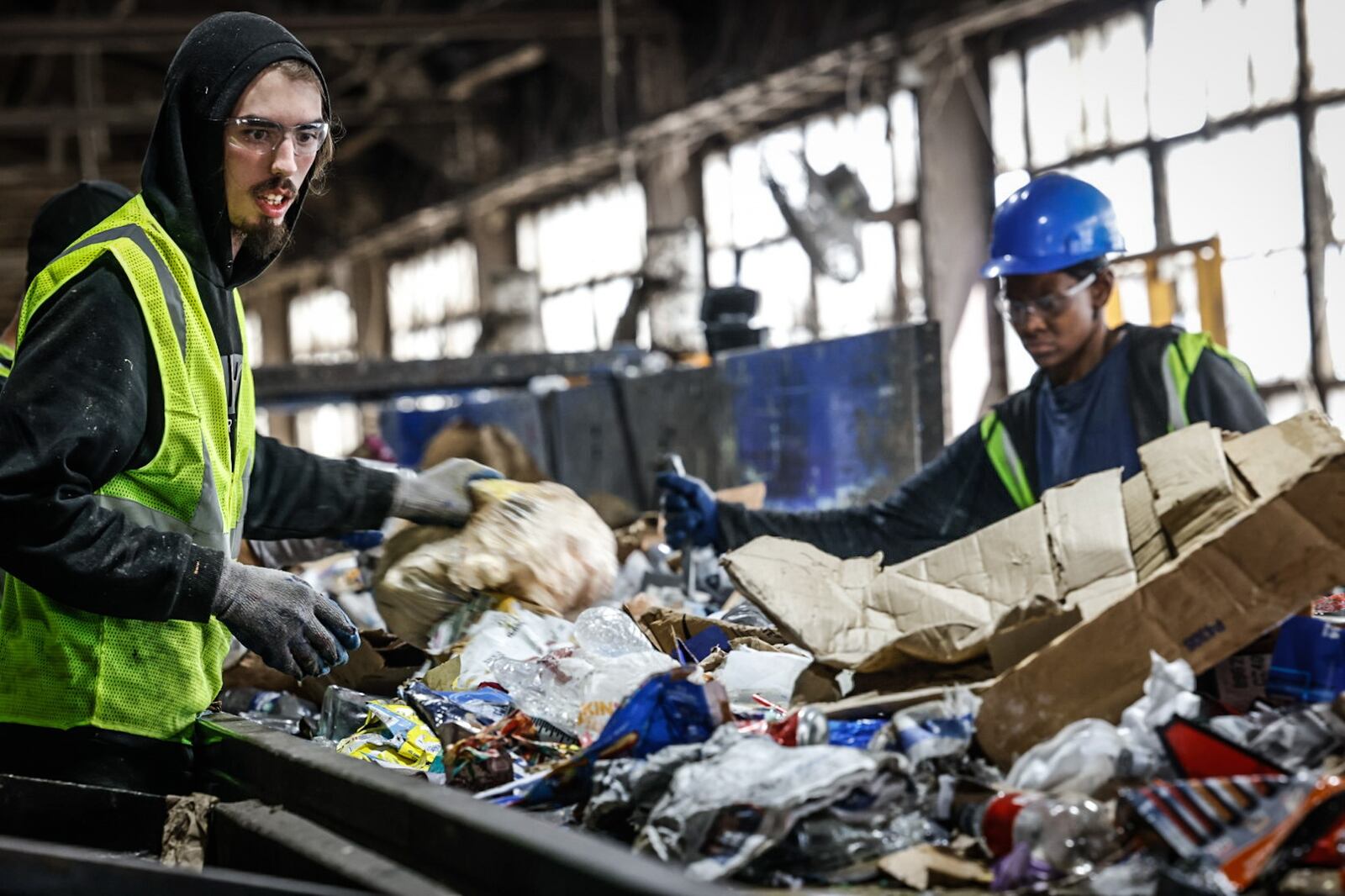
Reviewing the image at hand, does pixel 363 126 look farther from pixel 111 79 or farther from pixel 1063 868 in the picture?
pixel 1063 868

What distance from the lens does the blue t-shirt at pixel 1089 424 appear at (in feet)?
12.3

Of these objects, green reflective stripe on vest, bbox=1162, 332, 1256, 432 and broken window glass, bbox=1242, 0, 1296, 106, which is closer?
green reflective stripe on vest, bbox=1162, 332, 1256, 432

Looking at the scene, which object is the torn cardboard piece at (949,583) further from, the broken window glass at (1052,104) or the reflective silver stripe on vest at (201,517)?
the broken window glass at (1052,104)

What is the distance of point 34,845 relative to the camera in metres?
1.85

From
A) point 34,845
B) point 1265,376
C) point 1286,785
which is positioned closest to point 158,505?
point 34,845

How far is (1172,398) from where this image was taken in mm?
3602

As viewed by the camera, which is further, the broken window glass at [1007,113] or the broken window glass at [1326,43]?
the broken window glass at [1007,113]

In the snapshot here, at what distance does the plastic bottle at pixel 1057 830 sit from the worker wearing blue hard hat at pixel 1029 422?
2266 mm

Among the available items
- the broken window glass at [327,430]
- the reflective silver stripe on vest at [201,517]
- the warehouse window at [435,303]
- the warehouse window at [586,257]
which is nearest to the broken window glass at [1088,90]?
the warehouse window at [586,257]

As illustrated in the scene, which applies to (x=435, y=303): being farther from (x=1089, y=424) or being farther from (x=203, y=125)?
(x=203, y=125)

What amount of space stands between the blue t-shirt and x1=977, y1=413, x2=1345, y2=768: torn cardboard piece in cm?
183

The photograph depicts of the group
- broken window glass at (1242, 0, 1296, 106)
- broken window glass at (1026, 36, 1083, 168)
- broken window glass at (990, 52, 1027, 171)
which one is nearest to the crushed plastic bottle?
broken window glass at (1242, 0, 1296, 106)

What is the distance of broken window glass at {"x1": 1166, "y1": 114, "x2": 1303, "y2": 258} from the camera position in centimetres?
784

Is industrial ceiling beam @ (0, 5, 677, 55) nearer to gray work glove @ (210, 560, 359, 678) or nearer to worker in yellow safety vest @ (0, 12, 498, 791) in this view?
worker in yellow safety vest @ (0, 12, 498, 791)
